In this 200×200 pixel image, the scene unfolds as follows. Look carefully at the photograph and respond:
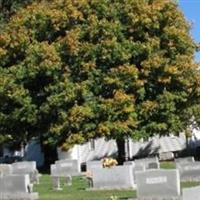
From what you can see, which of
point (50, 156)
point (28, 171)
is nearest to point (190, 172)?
point (28, 171)

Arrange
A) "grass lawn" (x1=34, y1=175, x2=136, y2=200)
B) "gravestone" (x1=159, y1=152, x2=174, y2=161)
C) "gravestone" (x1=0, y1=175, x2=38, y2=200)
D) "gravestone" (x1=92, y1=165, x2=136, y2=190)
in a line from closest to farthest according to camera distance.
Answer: "grass lawn" (x1=34, y1=175, x2=136, y2=200)
"gravestone" (x1=0, y1=175, x2=38, y2=200)
"gravestone" (x1=92, y1=165, x2=136, y2=190)
"gravestone" (x1=159, y1=152, x2=174, y2=161)

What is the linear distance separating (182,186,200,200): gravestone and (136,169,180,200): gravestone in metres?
6.71

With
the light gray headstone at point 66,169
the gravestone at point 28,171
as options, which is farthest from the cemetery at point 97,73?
the gravestone at point 28,171

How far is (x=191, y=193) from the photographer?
13242mm

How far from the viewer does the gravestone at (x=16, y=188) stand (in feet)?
73.3

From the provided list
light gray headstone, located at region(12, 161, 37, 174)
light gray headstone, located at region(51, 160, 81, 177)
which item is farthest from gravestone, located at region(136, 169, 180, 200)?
light gray headstone, located at region(51, 160, 81, 177)

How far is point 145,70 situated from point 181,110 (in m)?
3.37

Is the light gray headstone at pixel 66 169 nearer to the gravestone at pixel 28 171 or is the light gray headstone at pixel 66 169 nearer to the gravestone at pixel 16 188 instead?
the gravestone at pixel 28 171

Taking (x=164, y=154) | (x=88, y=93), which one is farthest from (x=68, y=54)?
(x=164, y=154)

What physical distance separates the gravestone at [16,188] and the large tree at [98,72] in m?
15.3

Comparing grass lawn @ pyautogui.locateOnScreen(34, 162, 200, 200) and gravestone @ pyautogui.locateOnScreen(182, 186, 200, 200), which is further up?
grass lawn @ pyautogui.locateOnScreen(34, 162, 200, 200)

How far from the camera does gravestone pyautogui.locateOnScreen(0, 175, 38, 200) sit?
73.3 ft

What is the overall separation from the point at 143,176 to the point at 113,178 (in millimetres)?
4386

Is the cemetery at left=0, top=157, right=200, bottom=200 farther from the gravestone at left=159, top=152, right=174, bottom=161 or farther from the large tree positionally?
the gravestone at left=159, top=152, right=174, bottom=161
